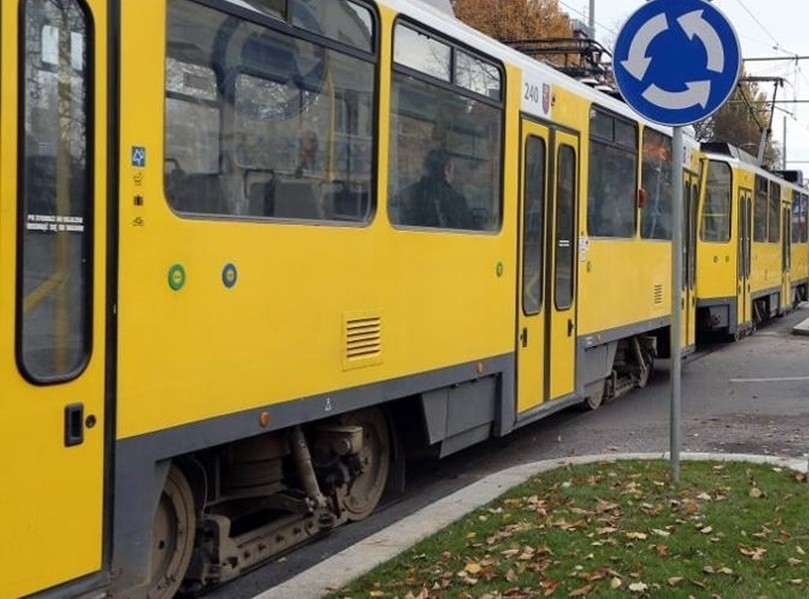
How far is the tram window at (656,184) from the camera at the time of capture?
35.8 ft

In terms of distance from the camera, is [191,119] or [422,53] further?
[422,53]

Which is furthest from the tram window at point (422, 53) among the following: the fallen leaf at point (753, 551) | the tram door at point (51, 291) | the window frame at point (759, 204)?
the window frame at point (759, 204)

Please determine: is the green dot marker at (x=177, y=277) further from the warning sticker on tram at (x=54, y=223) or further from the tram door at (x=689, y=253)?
the tram door at (x=689, y=253)

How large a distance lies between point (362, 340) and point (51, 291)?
220cm

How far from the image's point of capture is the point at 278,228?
15.8ft

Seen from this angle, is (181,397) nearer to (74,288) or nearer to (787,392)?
(74,288)

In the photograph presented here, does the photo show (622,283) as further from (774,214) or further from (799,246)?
(799,246)

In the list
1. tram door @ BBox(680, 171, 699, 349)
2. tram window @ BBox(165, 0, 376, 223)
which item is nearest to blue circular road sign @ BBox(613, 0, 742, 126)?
tram window @ BBox(165, 0, 376, 223)

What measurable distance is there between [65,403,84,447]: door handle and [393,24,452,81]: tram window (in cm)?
295

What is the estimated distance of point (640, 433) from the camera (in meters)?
9.53

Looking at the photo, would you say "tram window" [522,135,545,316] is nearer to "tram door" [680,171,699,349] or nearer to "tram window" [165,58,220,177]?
"tram window" [165,58,220,177]

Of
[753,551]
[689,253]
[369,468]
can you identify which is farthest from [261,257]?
[689,253]

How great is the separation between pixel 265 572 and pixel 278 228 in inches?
75.4

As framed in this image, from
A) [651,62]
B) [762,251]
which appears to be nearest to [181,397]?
[651,62]
